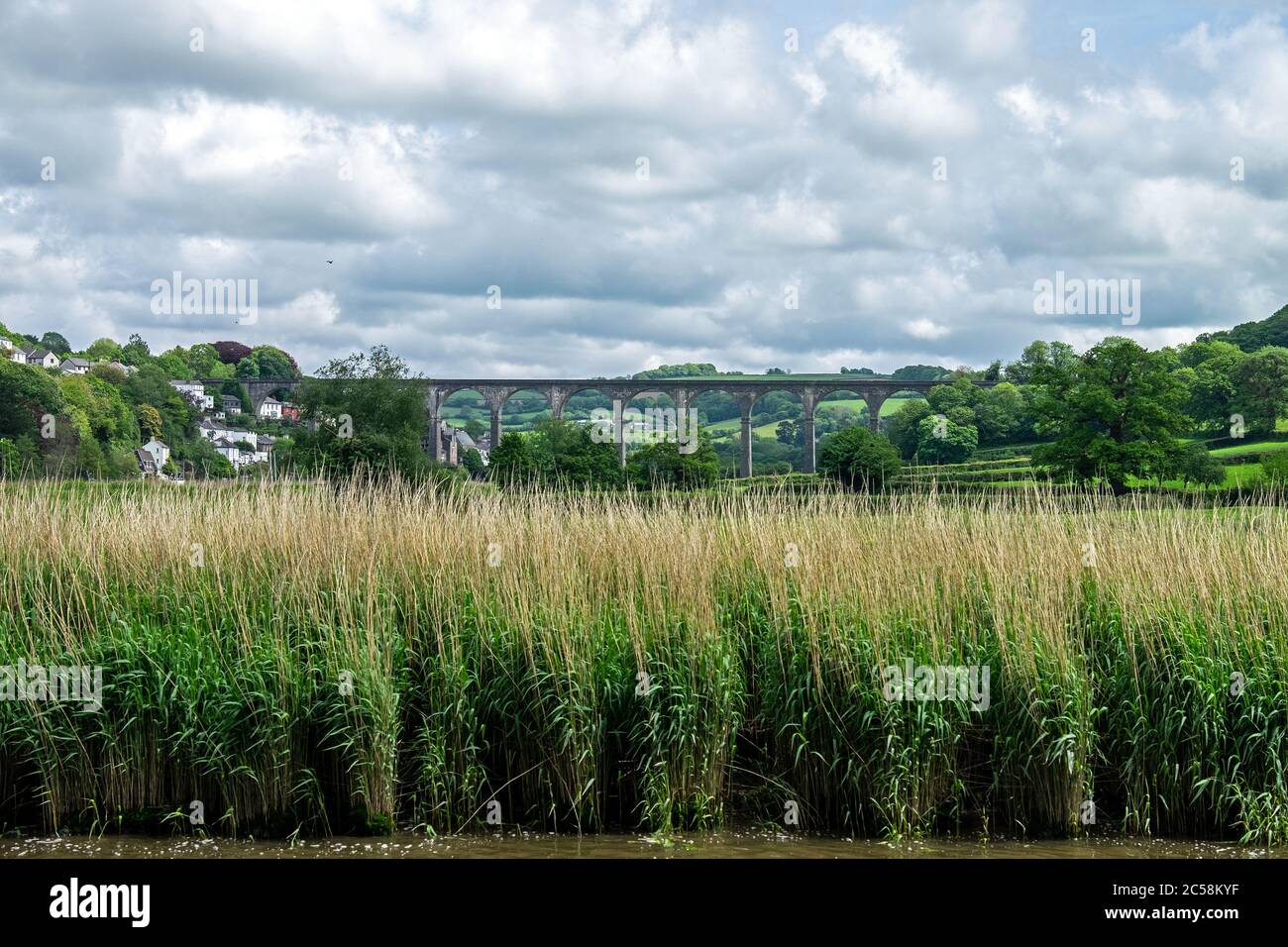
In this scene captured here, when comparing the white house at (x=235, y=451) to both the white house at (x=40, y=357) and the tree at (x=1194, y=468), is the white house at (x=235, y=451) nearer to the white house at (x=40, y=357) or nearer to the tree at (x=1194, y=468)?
the white house at (x=40, y=357)

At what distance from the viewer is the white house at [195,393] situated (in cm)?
13325

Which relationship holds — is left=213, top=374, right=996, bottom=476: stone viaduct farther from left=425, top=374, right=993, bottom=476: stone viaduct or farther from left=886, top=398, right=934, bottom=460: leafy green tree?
left=886, top=398, right=934, bottom=460: leafy green tree

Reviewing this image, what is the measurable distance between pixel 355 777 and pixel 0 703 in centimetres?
288

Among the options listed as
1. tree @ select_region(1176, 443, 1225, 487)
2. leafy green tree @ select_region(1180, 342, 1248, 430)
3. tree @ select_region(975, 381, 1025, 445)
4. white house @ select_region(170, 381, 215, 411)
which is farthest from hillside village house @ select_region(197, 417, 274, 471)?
leafy green tree @ select_region(1180, 342, 1248, 430)

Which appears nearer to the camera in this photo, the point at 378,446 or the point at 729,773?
the point at 729,773

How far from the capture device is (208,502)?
1305cm

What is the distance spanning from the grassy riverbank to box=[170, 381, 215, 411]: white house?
5094 inches

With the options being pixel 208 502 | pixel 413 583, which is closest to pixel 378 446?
pixel 208 502

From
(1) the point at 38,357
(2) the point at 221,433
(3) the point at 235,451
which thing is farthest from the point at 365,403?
(1) the point at 38,357

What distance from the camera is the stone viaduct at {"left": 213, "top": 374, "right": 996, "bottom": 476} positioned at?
363 ft

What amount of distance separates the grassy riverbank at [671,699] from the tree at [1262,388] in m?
63.3

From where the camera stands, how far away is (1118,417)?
41281 millimetres

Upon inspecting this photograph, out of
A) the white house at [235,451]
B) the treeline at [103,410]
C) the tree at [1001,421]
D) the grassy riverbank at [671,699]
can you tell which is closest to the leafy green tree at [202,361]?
the treeline at [103,410]
